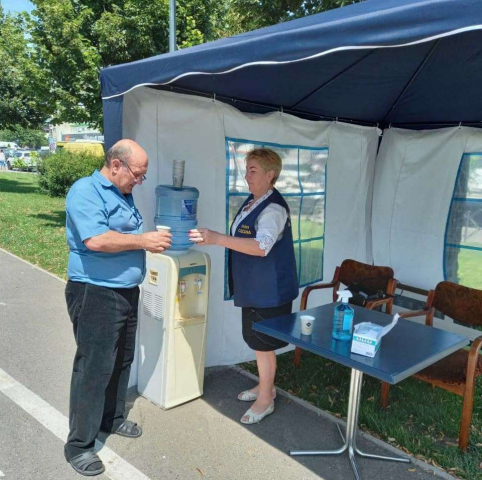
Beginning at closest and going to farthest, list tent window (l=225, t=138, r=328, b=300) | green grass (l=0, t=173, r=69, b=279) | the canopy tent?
the canopy tent < tent window (l=225, t=138, r=328, b=300) < green grass (l=0, t=173, r=69, b=279)

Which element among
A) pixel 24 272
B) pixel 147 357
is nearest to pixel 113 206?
pixel 147 357

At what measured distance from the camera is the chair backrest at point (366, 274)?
432cm

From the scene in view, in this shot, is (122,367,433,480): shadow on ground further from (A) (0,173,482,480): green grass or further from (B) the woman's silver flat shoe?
(A) (0,173,482,480): green grass

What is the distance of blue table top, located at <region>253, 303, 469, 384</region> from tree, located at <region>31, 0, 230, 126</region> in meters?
7.23

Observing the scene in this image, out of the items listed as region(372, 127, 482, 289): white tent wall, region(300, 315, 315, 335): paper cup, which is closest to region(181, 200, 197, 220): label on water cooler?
region(300, 315, 315, 335): paper cup

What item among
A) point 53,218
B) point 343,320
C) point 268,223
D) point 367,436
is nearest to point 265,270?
point 268,223

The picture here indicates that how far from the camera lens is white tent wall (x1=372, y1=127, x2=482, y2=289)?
4.50 metres

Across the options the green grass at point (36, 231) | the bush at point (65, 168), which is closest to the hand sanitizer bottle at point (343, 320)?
the green grass at point (36, 231)

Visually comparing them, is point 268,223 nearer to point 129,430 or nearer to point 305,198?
point 129,430

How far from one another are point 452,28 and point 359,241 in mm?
3649

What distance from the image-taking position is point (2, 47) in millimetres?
16203

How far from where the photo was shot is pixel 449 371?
3078 millimetres

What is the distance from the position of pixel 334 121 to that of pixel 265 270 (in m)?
2.37

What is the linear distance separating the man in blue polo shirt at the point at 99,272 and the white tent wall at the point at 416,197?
128 inches
